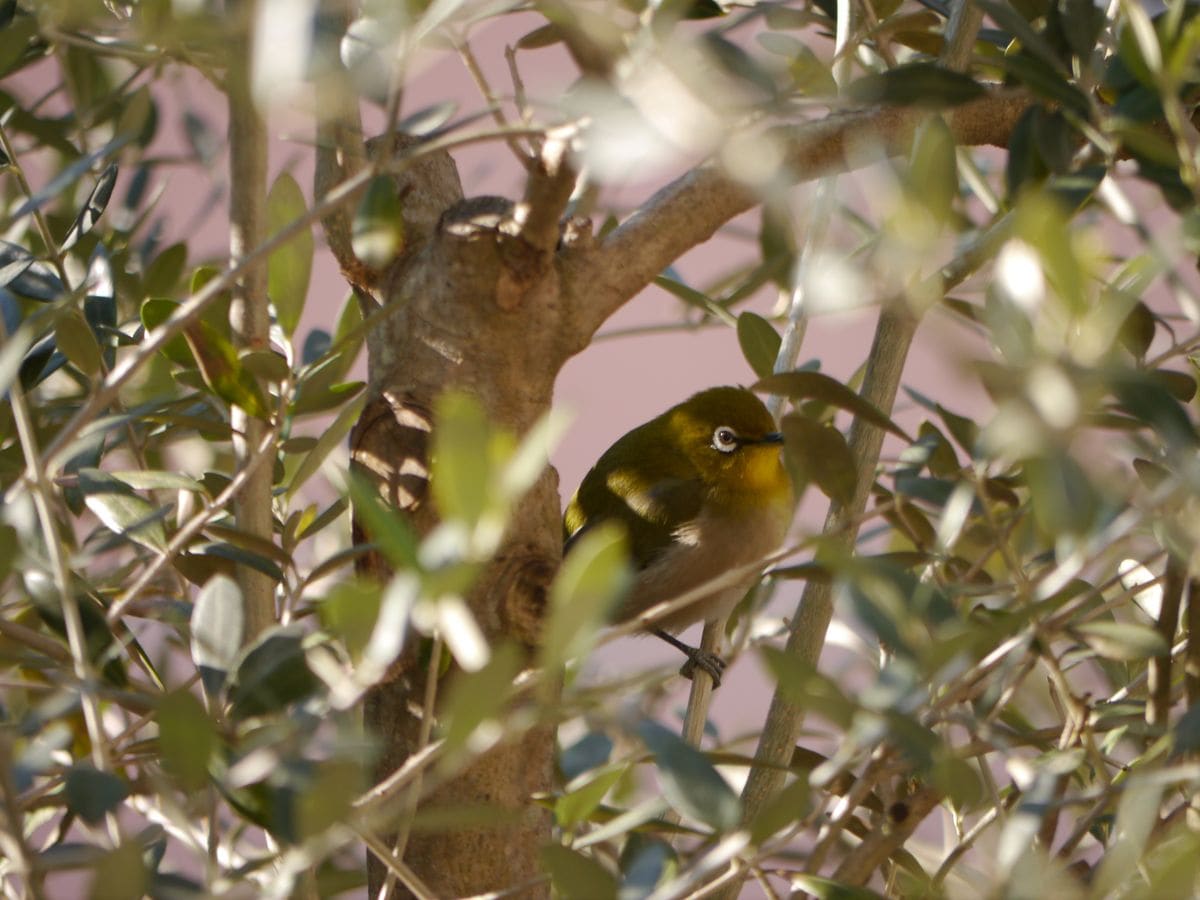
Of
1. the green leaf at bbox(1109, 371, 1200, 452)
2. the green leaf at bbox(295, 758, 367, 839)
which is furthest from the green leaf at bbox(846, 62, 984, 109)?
the green leaf at bbox(295, 758, 367, 839)

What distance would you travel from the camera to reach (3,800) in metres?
0.53

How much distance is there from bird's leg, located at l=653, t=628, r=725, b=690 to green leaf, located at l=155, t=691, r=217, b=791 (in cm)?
49

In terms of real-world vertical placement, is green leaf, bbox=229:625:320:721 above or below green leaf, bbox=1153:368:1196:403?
above

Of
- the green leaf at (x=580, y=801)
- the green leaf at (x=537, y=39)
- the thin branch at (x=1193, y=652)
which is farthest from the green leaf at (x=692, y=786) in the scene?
the green leaf at (x=537, y=39)

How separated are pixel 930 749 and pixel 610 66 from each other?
337 mm

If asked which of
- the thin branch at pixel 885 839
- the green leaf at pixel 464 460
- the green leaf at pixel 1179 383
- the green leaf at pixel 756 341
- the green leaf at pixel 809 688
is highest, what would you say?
the green leaf at pixel 464 460

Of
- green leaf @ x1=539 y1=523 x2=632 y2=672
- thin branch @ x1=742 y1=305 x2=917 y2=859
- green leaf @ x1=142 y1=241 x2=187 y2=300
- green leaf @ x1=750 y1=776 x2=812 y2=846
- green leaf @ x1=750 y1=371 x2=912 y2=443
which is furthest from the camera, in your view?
green leaf @ x1=142 y1=241 x2=187 y2=300

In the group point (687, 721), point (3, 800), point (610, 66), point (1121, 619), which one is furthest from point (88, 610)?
point (1121, 619)

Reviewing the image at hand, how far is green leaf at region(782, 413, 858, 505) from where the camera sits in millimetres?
738

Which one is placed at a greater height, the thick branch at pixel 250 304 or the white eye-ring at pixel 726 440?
the thick branch at pixel 250 304

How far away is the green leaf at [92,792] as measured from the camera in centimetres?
55

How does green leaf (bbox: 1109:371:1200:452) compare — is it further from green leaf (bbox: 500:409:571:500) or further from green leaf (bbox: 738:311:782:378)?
green leaf (bbox: 738:311:782:378)

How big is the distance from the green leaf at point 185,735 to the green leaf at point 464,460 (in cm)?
17

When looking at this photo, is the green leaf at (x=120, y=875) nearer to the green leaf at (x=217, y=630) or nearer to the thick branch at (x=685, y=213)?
the green leaf at (x=217, y=630)
